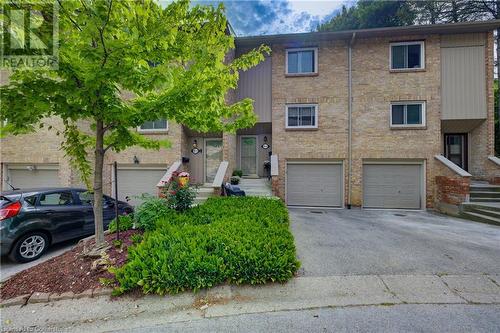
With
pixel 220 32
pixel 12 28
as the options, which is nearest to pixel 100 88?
pixel 12 28

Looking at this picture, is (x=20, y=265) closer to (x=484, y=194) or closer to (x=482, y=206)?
(x=482, y=206)

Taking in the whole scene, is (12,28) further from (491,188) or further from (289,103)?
(491,188)

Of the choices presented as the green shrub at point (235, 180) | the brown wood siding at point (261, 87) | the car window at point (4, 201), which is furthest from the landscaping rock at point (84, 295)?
the brown wood siding at point (261, 87)

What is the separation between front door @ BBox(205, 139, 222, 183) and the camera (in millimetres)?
10703

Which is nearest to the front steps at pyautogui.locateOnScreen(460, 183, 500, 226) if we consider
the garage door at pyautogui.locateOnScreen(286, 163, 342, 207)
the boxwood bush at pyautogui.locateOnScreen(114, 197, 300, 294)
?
the garage door at pyautogui.locateOnScreen(286, 163, 342, 207)

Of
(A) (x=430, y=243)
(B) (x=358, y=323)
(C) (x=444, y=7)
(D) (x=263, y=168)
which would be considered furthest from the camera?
(C) (x=444, y=7)

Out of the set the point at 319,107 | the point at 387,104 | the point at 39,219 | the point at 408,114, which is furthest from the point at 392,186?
the point at 39,219

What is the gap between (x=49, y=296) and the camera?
3.01 meters

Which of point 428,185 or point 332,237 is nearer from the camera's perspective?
point 332,237

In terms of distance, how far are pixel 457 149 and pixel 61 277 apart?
1494 cm

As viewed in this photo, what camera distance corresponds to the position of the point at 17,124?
3246 mm

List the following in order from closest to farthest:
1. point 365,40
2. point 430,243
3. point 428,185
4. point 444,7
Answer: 1. point 430,243
2. point 428,185
3. point 365,40
4. point 444,7

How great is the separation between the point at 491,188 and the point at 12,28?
13513mm

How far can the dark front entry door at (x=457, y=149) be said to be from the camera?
1047 cm
